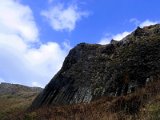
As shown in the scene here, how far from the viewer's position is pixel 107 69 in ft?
119

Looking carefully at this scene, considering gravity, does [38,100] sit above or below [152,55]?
below

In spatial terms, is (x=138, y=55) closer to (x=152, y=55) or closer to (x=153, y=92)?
(x=152, y=55)

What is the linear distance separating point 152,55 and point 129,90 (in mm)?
5440

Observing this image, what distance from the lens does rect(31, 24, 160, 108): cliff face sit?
104ft

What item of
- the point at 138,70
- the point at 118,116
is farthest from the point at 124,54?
the point at 118,116

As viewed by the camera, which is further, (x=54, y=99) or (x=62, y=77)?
(x=62, y=77)

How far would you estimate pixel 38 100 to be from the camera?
42906 mm

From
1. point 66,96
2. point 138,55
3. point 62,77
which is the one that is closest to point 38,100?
point 62,77

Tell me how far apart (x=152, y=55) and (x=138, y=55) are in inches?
54.0

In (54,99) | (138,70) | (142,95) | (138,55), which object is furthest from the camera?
(54,99)

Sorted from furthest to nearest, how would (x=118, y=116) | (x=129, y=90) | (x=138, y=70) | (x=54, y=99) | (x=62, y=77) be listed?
(x=62, y=77), (x=54, y=99), (x=138, y=70), (x=129, y=90), (x=118, y=116)

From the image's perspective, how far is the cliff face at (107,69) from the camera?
31686 mm

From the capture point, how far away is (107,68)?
1435 inches

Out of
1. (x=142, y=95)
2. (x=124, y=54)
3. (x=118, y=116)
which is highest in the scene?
(x=124, y=54)
